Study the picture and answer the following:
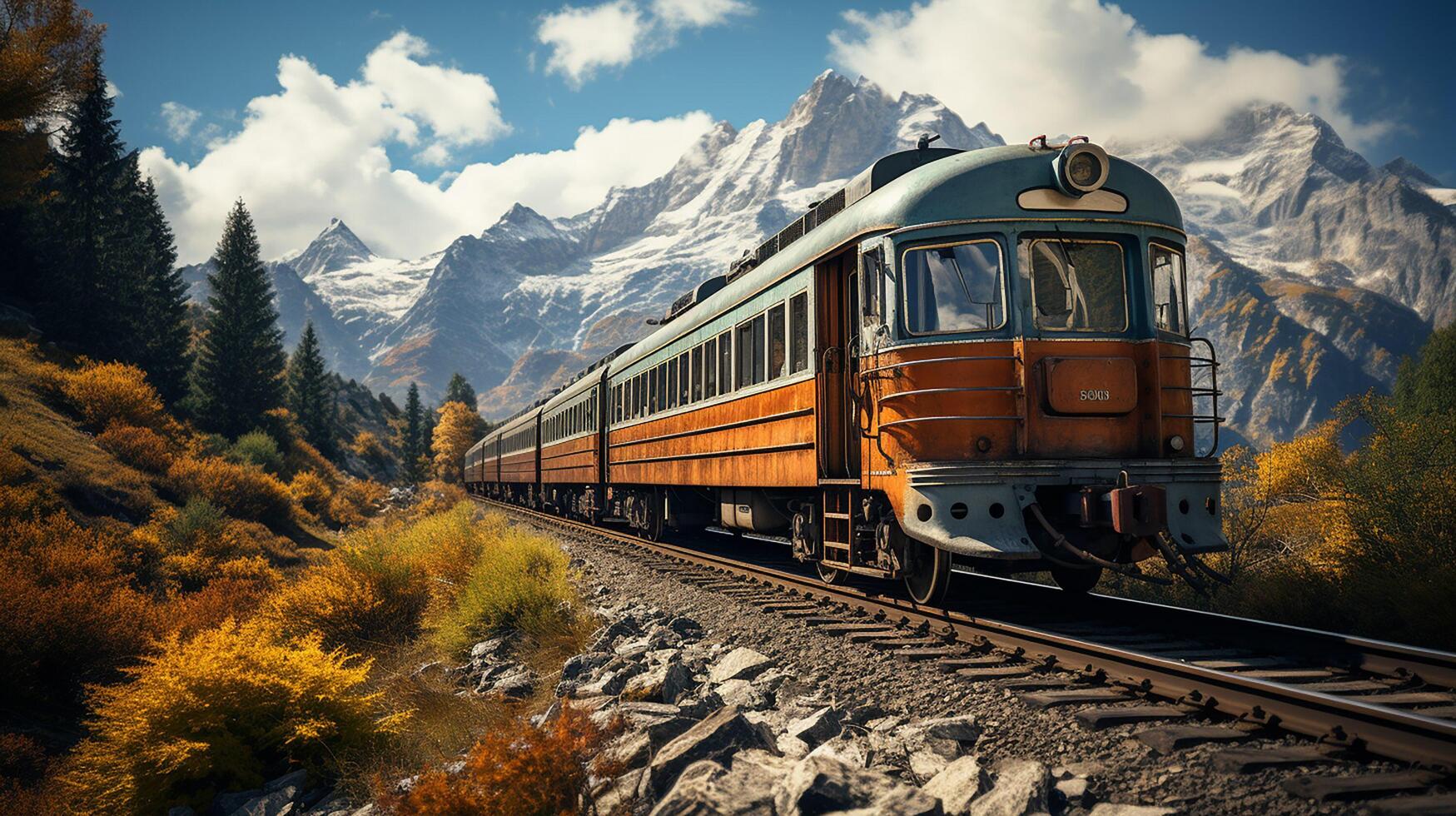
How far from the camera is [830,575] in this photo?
8930mm

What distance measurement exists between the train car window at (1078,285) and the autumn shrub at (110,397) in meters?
25.3

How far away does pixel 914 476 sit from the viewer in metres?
6.42

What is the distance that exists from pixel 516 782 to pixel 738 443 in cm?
670

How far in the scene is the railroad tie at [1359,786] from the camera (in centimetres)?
318

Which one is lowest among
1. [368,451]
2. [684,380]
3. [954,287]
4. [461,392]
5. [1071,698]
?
[1071,698]

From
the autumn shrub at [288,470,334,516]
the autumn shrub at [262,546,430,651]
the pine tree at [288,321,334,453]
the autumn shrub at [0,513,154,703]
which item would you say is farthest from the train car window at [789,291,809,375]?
the pine tree at [288,321,334,453]

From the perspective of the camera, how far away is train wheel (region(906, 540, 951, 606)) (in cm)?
686

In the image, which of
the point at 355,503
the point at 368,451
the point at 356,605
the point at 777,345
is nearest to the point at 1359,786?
the point at 777,345

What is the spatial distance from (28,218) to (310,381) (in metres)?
26.0

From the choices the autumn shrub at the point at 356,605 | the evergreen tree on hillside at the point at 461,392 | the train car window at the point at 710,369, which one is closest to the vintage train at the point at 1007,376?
the train car window at the point at 710,369

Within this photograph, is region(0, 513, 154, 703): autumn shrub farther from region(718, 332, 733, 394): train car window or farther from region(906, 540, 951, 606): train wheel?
region(906, 540, 951, 606): train wheel

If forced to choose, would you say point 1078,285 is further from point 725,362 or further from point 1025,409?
point 725,362

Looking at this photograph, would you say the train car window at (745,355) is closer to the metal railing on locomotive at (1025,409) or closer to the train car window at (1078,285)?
the metal railing on locomotive at (1025,409)

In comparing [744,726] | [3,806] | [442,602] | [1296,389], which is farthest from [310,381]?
[1296,389]
